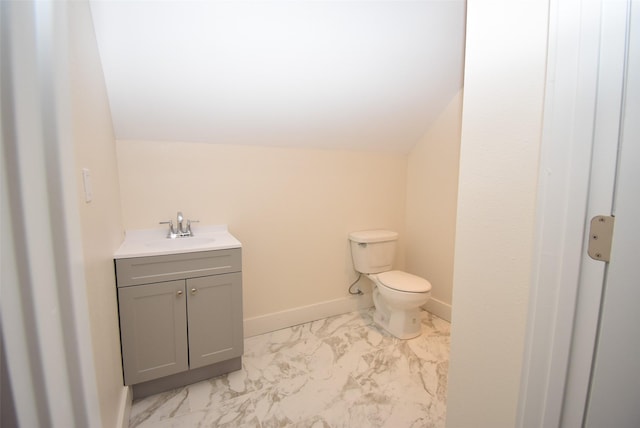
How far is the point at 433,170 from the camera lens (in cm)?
250

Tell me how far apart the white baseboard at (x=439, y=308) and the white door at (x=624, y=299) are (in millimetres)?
1981

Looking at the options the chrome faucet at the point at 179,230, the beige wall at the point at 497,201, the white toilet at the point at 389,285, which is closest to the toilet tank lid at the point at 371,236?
the white toilet at the point at 389,285

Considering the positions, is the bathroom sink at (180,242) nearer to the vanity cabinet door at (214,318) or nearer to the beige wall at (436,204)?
the vanity cabinet door at (214,318)

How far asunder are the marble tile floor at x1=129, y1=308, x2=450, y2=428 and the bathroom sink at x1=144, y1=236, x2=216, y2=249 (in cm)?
85

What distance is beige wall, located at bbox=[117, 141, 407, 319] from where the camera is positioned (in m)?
1.85

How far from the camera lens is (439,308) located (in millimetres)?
2504

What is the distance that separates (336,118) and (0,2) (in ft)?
6.26

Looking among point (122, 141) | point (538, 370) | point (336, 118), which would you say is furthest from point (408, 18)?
point (122, 141)

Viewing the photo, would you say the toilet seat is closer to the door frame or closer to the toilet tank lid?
the toilet tank lid

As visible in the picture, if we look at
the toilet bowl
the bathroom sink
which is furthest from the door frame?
the bathroom sink

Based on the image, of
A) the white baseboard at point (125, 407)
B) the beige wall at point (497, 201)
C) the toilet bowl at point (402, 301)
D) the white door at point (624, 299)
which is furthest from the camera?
the toilet bowl at point (402, 301)

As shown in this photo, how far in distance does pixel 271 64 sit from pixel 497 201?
4.70 feet

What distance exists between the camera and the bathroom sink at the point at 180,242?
1.63 m

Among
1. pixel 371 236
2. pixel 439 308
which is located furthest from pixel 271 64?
pixel 439 308
